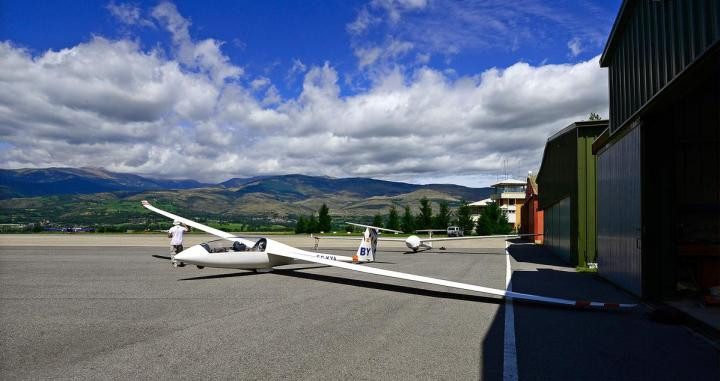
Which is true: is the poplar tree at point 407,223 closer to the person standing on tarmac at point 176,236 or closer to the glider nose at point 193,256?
the person standing on tarmac at point 176,236

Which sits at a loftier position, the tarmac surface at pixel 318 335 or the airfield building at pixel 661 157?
the airfield building at pixel 661 157

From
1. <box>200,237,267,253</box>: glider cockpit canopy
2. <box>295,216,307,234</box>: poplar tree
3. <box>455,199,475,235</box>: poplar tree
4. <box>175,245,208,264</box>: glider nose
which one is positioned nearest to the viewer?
<box>175,245,208,264</box>: glider nose

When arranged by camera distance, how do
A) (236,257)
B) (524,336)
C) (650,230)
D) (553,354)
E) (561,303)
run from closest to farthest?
(553,354) → (524,336) → (561,303) → (650,230) → (236,257)

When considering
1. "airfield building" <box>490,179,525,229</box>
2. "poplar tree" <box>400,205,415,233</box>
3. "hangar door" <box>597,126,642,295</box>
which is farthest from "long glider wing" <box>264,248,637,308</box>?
"airfield building" <box>490,179,525,229</box>

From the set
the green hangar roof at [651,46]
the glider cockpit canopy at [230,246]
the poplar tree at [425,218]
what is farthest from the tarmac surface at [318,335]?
the poplar tree at [425,218]

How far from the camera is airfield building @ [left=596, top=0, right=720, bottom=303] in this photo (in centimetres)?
927

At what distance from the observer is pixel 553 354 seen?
6250 mm

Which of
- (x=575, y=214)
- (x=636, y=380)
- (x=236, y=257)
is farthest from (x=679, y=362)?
(x=575, y=214)

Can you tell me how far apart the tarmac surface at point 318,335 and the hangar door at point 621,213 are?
1.02 m

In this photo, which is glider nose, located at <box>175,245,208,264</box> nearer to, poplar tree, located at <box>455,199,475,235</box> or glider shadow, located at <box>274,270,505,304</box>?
glider shadow, located at <box>274,270,505,304</box>

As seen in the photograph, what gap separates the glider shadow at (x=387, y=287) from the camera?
11.0 m

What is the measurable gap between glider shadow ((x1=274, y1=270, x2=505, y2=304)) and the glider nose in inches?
121

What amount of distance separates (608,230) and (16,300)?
16.7m

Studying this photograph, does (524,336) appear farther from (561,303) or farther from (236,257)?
(236,257)
